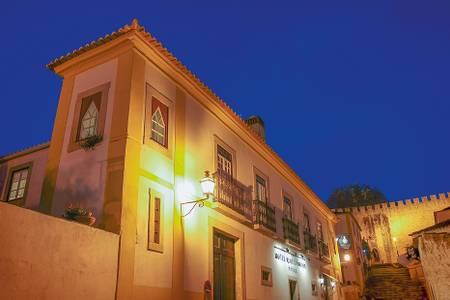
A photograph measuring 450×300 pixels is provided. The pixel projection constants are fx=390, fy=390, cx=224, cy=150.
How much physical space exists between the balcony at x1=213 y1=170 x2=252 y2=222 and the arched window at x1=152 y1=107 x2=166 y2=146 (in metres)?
1.92

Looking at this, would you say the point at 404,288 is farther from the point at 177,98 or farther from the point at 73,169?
the point at 73,169

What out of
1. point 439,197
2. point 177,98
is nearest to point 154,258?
point 177,98

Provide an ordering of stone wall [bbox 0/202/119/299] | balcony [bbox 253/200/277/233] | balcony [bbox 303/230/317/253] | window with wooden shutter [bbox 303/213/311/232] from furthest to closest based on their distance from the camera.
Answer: window with wooden shutter [bbox 303/213/311/232]
balcony [bbox 303/230/317/253]
balcony [bbox 253/200/277/233]
stone wall [bbox 0/202/119/299]

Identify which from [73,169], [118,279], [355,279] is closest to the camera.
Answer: [118,279]

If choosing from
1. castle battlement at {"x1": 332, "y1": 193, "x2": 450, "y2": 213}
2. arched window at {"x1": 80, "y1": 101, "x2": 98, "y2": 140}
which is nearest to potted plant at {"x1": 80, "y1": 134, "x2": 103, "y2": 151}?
arched window at {"x1": 80, "y1": 101, "x2": 98, "y2": 140}

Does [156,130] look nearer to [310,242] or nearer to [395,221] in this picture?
[310,242]

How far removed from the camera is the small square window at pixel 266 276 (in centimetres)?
1236

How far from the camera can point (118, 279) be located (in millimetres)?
6715

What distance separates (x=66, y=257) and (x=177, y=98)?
195 inches

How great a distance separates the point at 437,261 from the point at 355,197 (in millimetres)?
54267

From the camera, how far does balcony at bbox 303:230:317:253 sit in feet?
56.4

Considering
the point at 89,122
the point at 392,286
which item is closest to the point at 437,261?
the point at 89,122

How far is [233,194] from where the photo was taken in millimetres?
11234

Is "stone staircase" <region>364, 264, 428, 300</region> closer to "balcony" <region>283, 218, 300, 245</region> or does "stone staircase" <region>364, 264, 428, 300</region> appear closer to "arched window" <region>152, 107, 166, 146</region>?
"balcony" <region>283, 218, 300, 245</region>
